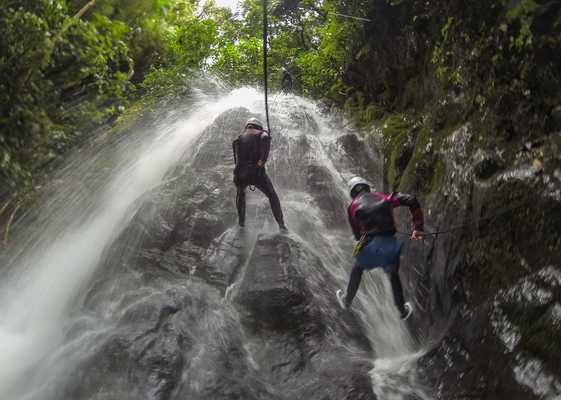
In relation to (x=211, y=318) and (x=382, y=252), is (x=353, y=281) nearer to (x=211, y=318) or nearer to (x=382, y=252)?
(x=382, y=252)

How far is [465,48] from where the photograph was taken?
24.0ft

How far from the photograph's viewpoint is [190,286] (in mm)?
7906

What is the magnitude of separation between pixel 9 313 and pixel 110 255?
2393 millimetres

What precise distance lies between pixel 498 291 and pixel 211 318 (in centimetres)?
389

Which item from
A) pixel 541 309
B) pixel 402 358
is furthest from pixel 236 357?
pixel 541 309

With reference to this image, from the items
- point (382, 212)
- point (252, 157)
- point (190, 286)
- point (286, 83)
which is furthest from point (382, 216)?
point (286, 83)

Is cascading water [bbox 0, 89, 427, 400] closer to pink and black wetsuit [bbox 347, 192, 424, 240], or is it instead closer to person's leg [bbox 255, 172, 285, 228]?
person's leg [bbox 255, 172, 285, 228]

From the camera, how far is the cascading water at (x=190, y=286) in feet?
19.8

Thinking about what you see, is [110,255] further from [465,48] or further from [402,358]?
[465,48]

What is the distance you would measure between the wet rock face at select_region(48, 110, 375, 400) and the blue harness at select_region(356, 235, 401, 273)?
3.97 feet

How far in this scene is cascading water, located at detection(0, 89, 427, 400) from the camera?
19.8 feet

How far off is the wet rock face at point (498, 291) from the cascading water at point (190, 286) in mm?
763

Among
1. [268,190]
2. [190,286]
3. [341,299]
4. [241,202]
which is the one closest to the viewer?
[341,299]

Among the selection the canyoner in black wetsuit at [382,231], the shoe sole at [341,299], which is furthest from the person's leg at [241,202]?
the canyoner in black wetsuit at [382,231]
